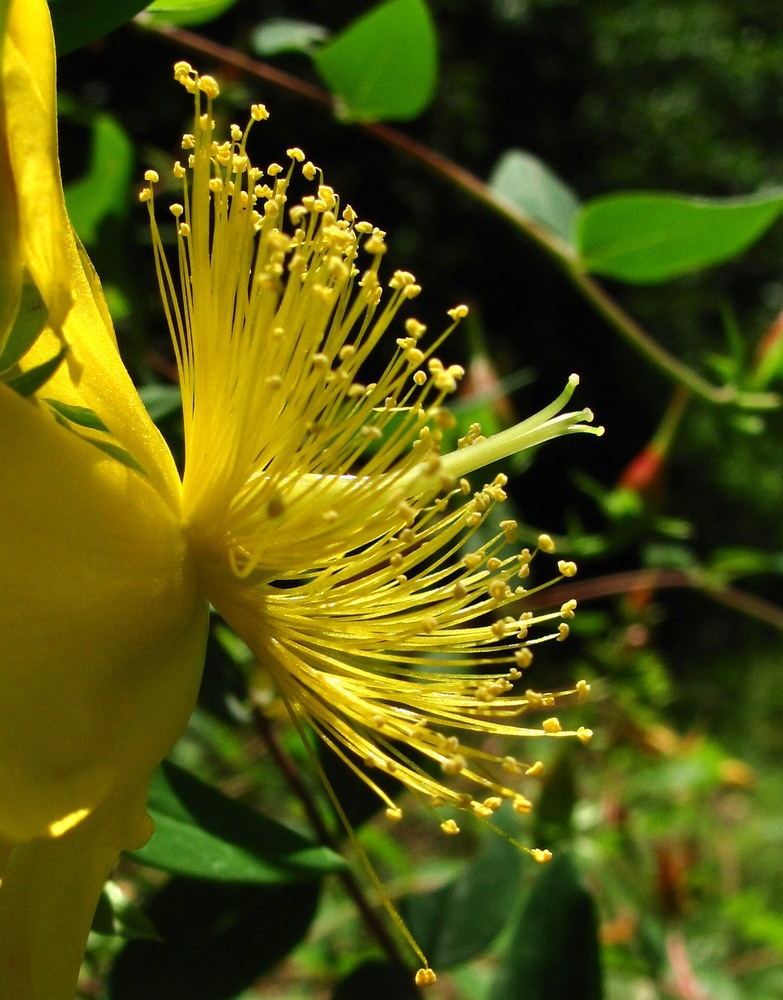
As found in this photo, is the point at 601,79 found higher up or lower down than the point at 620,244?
higher up

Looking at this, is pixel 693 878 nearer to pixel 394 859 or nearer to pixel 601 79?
pixel 394 859

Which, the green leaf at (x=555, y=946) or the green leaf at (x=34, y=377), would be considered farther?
the green leaf at (x=555, y=946)

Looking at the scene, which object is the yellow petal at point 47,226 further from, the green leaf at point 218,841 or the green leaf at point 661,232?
the green leaf at point 661,232

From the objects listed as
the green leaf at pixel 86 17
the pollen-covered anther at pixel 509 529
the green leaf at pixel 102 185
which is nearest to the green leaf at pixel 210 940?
the pollen-covered anther at pixel 509 529

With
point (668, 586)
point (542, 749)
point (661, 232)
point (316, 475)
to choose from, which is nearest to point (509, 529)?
point (316, 475)

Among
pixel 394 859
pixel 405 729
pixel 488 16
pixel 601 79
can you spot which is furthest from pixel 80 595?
pixel 601 79

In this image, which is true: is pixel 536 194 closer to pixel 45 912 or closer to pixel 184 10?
pixel 184 10

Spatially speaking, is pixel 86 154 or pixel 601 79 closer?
pixel 86 154
